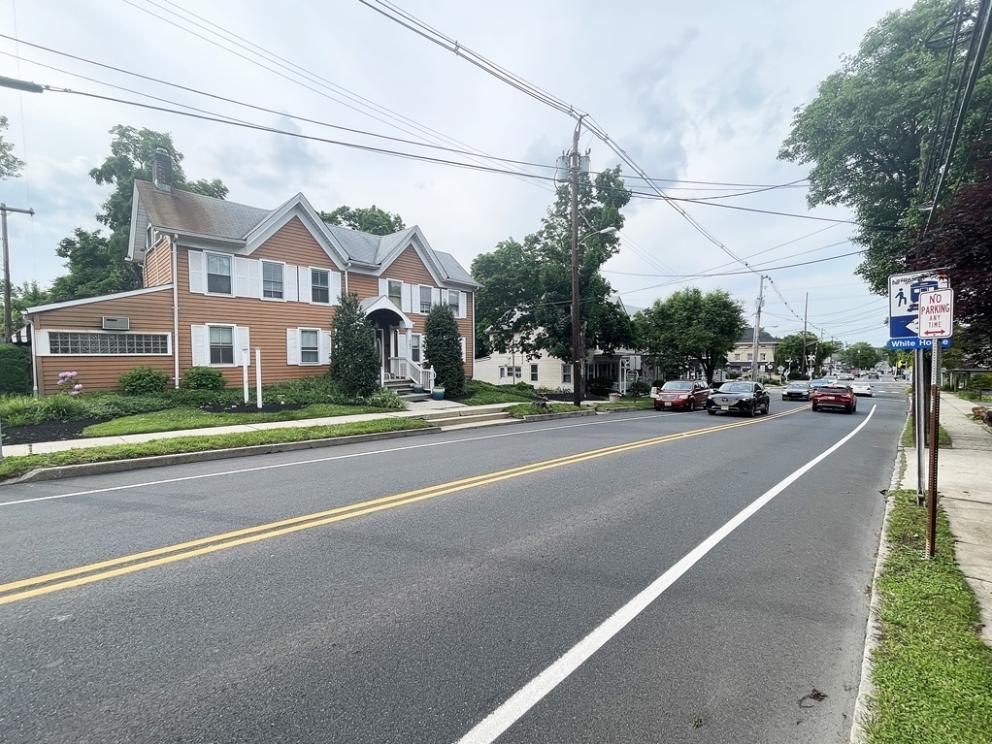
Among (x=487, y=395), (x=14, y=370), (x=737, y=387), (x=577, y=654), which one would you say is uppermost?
(x=14, y=370)

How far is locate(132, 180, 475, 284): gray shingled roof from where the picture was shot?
18.1 meters

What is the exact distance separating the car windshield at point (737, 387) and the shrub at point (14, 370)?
2715cm

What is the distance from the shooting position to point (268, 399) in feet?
57.5

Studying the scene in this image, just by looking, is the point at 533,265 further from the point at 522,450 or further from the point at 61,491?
the point at 61,491

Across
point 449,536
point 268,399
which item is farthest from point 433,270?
point 449,536

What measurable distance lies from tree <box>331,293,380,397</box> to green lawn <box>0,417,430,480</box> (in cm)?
472

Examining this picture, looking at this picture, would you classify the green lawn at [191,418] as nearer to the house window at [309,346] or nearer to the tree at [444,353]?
the house window at [309,346]

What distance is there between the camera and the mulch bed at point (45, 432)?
419 inches

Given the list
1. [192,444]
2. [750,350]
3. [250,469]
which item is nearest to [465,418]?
[192,444]

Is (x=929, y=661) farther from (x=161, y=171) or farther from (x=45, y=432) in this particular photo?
(x=161, y=171)

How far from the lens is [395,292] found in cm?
2453

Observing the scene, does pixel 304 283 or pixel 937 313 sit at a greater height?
pixel 304 283

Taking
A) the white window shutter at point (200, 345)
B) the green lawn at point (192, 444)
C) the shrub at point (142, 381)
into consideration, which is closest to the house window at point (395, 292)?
the white window shutter at point (200, 345)

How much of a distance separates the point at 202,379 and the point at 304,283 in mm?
5927
